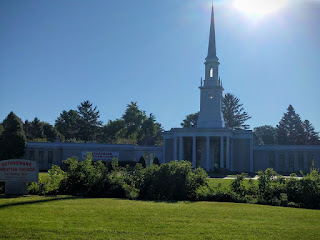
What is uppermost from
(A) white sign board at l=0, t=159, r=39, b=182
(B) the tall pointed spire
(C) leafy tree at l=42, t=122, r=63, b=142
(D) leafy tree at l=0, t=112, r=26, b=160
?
(B) the tall pointed spire

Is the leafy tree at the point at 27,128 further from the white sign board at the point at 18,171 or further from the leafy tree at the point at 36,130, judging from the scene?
the white sign board at the point at 18,171

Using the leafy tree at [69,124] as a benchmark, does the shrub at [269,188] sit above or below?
below

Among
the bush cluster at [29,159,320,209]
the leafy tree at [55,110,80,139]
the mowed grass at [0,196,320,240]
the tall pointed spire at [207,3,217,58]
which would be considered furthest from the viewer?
the leafy tree at [55,110,80,139]

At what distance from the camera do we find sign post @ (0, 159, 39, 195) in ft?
57.2

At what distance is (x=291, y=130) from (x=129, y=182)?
74.3 m

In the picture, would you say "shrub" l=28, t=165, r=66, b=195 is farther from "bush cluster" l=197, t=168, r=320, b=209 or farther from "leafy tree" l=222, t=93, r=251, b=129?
"leafy tree" l=222, t=93, r=251, b=129

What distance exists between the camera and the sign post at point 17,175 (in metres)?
17.4

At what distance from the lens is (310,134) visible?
8444 cm

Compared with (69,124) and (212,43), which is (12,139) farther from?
(69,124)

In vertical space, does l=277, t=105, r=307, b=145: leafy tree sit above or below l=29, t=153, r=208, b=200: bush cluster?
above

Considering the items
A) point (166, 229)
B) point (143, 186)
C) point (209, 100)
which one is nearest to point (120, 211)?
point (166, 229)

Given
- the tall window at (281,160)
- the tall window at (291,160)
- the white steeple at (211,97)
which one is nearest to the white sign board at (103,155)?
the white steeple at (211,97)

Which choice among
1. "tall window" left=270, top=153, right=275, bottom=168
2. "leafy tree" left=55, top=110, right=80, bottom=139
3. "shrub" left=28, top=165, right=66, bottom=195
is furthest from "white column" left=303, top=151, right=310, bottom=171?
"leafy tree" left=55, top=110, right=80, bottom=139

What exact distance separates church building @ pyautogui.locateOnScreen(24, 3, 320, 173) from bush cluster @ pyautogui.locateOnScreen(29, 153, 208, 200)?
31.8 metres
